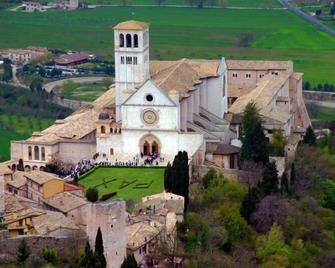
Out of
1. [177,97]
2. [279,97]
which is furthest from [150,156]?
[279,97]

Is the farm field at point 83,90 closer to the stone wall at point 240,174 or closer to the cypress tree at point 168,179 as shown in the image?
the stone wall at point 240,174

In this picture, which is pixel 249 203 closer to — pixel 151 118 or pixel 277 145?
pixel 151 118

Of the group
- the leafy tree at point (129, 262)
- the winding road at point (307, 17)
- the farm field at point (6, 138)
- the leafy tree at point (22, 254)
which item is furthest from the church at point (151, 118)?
the winding road at point (307, 17)

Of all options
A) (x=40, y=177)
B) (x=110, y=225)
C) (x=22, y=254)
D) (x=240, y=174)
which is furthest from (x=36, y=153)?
(x=22, y=254)

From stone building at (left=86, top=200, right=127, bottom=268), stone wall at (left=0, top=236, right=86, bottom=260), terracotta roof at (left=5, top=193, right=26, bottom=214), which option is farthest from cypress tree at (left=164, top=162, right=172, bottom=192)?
stone building at (left=86, top=200, right=127, bottom=268)

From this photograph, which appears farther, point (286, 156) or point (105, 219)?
point (286, 156)

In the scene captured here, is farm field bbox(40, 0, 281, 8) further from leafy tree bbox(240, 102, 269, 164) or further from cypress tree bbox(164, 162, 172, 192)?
cypress tree bbox(164, 162, 172, 192)

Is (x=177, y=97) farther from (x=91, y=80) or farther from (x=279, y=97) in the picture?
(x=91, y=80)
